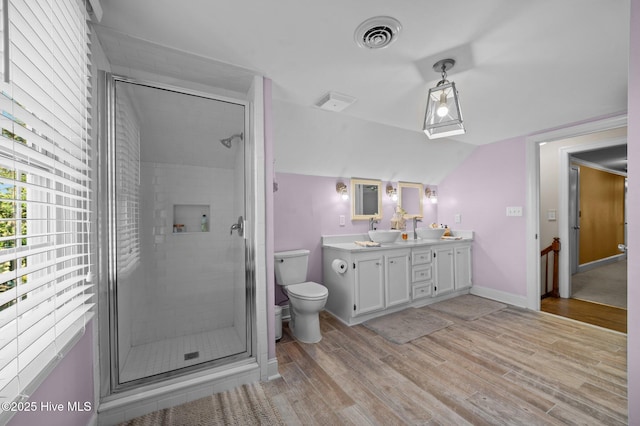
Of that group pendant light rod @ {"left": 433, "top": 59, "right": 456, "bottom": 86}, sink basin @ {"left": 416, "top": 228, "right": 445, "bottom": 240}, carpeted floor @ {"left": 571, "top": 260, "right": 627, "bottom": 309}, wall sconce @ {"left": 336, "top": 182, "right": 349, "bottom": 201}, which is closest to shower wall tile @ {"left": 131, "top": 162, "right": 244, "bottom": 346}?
wall sconce @ {"left": 336, "top": 182, "right": 349, "bottom": 201}

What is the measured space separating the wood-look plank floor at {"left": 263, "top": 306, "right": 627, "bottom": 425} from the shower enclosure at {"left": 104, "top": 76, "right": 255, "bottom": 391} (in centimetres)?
57

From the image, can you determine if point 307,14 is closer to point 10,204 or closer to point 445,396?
point 10,204

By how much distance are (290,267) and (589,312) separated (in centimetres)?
357

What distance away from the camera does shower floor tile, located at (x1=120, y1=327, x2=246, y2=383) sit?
6.10 feet

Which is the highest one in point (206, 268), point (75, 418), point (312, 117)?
point (312, 117)

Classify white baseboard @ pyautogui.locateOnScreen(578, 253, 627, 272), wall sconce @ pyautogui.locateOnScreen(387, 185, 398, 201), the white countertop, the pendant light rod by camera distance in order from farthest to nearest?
white baseboard @ pyautogui.locateOnScreen(578, 253, 627, 272) < wall sconce @ pyautogui.locateOnScreen(387, 185, 398, 201) < the white countertop < the pendant light rod

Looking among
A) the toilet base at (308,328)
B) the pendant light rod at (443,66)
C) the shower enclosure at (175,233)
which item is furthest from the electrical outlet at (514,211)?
the shower enclosure at (175,233)

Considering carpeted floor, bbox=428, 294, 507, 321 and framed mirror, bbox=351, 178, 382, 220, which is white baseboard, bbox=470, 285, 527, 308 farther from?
framed mirror, bbox=351, 178, 382, 220

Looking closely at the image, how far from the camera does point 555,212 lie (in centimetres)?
385

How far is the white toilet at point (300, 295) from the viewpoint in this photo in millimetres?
2430

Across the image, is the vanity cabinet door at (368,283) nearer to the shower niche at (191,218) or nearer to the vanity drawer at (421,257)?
the vanity drawer at (421,257)

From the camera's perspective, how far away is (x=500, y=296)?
3.55 m

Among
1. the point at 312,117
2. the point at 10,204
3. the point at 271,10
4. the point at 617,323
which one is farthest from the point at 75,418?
the point at 617,323

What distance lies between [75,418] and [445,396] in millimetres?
2056
